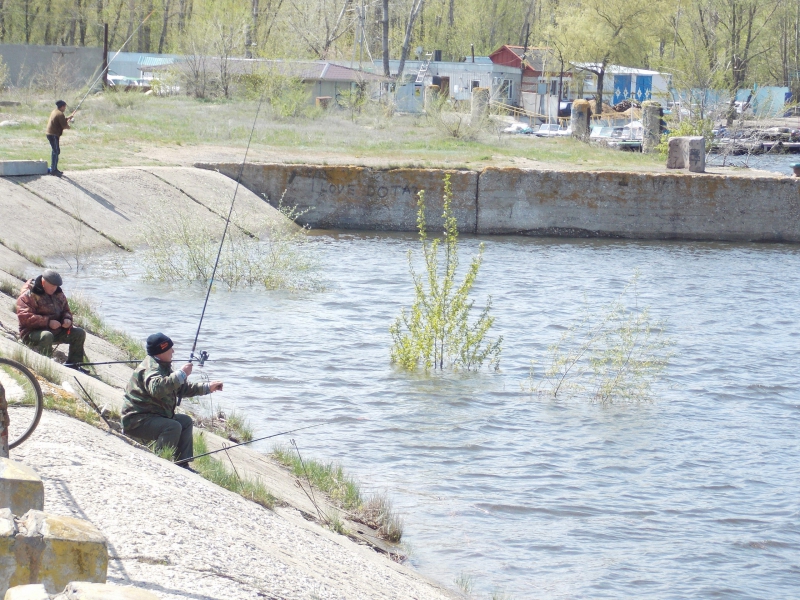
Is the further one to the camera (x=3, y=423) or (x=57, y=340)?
(x=57, y=340)

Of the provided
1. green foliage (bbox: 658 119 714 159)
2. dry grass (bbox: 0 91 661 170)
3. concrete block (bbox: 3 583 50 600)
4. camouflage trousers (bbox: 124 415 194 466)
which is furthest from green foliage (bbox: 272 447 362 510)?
green foliage (bbox: 658 119 714 159)

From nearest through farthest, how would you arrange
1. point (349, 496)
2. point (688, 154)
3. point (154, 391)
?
point (154, 391) → point (349, 496) → point (688, 154)

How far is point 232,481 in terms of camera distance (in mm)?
7164

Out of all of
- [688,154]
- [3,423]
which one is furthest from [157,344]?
[688,154]

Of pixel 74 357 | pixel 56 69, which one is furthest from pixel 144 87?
pixel 74 357

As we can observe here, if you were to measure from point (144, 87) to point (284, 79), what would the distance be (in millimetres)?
17904

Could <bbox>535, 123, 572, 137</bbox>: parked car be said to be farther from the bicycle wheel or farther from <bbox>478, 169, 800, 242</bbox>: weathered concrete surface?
the bicycle wheel

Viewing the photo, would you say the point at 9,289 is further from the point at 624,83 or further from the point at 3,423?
the point at 624,83

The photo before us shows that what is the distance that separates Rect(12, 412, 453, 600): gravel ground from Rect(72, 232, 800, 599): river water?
4.27 feet

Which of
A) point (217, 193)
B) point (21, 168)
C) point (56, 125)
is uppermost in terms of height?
point (56, 125)

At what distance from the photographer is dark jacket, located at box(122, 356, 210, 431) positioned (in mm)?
7266

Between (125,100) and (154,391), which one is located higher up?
(125,100)

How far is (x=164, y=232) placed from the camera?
1769 cm

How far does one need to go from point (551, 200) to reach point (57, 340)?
17.2 metres
